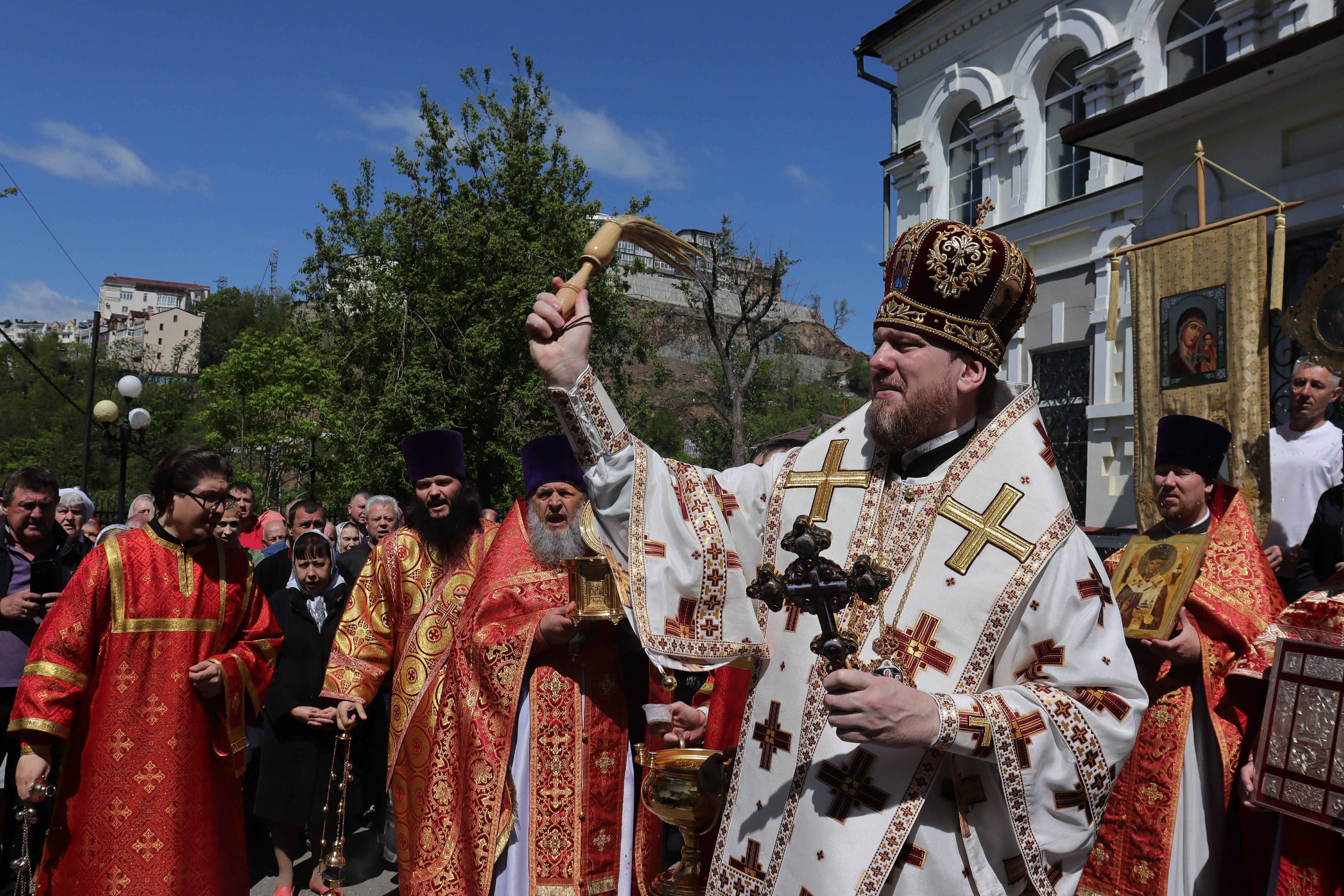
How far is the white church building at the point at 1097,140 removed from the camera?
9.08 meters

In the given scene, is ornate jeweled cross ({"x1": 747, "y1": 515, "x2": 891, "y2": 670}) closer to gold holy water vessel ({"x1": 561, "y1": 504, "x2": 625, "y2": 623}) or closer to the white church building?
gold holy water vessel ({"x1": 561, "y1": 504, "x2": 625, "y2": 623})

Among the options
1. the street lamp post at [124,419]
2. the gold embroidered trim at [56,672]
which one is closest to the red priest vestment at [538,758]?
the gold embroidered trim at [56,672]

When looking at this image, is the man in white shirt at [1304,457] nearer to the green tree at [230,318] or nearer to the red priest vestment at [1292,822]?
the red priest vestment at [1292,822]

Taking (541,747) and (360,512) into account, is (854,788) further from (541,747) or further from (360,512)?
(360,512)

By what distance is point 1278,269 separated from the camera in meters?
8.26

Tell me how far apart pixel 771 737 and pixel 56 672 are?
11.1 ft

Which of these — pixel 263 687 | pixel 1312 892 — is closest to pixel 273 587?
pixel 263 687

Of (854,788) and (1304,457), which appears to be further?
(1304,457)

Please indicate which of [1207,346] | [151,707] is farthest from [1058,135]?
[151,707]

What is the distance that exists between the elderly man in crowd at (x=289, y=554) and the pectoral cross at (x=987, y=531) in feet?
12.7

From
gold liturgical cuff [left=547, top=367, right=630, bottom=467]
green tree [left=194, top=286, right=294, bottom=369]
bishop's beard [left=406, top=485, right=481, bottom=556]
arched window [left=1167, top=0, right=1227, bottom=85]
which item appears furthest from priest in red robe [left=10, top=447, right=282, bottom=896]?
green tree [left=194, top=286, right=294, bottom=369]

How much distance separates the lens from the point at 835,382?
73125mm

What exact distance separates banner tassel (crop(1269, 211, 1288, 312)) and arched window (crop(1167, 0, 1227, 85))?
4.85 metres

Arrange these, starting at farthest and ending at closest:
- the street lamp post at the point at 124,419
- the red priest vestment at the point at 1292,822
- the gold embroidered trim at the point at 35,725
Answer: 1. the street lamp post at the point at 124,419
2. the gold embroidered trim at the point at 35,725
3. the red priest vestment at the point at 1292,822
